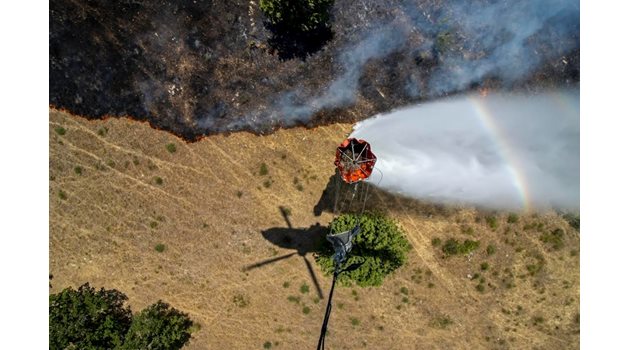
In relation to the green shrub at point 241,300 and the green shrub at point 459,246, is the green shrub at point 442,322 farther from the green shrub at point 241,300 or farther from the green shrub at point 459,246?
the green shrub at point 241,300

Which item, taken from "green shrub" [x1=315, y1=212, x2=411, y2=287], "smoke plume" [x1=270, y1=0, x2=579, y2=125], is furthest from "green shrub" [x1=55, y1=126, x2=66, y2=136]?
"green shrub" [x1=315, y1=212, x2=411, y2=287]

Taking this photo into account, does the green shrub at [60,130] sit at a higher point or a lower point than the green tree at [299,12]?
lower

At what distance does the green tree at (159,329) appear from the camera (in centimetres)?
2505

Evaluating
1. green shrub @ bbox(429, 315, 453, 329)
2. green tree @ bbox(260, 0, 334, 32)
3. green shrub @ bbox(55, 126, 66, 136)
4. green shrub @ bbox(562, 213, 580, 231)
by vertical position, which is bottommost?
green shrub @ bbox(429, 315, 453, 329)

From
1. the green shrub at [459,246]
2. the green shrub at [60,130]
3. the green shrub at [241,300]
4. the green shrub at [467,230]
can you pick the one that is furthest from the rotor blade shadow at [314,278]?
the green shrub at [60,130]

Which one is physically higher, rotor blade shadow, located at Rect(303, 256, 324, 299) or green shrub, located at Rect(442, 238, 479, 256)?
green shrub, located at Rect(442, 238, 479, 256)

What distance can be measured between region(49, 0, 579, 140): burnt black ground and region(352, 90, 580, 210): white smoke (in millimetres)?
1012

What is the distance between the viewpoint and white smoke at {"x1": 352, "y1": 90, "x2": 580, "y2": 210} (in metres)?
25.3

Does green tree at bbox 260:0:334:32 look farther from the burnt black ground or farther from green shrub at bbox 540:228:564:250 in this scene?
green shrub at bbox 540:228:564:250

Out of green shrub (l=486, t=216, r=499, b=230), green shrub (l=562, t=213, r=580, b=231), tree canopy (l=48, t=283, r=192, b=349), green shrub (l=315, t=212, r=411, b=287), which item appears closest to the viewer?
green shrub (l=315, t=212, r=411, b=287)

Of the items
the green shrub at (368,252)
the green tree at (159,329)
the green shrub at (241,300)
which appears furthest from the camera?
the green shrub at (241,300)

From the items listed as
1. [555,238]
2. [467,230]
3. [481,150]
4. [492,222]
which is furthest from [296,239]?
[555,238]

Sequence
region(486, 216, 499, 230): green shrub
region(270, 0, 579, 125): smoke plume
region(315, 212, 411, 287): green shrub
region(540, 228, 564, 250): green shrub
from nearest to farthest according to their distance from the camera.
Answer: region(315, 212, 411, 287): green shrub, region(270, 0, 579, 125): smoke plume, region(540, 228, 564, 250): green shrub, region(486, 216, 499, 230): green shrub

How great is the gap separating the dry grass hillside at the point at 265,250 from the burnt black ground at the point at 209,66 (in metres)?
1.12
